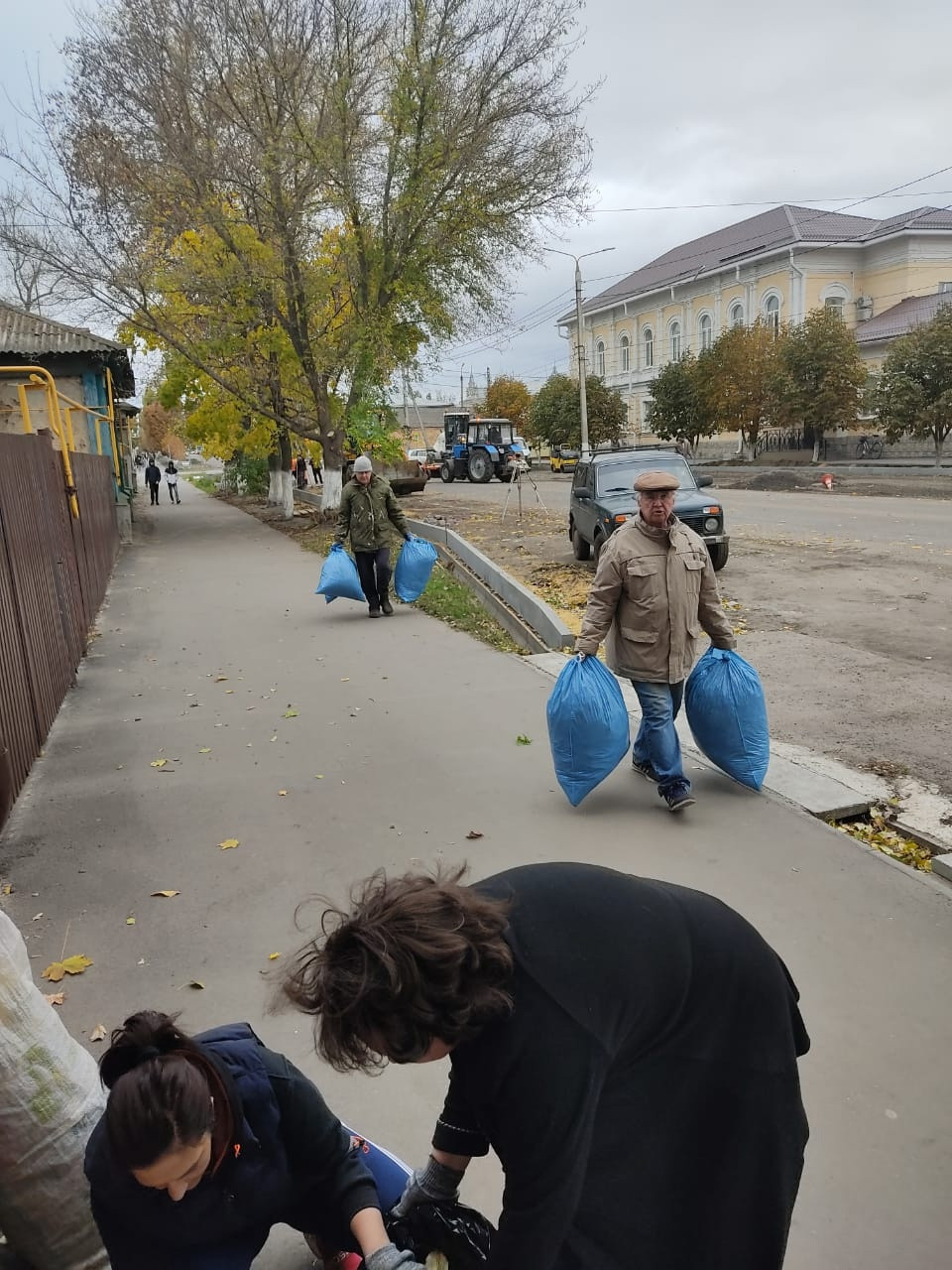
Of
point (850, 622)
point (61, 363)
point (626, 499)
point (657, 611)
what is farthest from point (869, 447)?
point (657, 611)

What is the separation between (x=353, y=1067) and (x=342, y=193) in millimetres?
19194

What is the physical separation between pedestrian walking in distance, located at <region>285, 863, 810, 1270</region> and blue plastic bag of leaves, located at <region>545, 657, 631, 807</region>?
292 cm

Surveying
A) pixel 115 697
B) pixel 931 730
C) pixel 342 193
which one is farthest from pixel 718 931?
pixel 342 193

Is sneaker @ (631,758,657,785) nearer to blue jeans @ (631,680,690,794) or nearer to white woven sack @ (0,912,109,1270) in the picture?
blue jeans @ (631,680,690,794)

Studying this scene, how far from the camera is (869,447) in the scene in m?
37.4

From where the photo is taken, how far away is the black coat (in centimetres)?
141

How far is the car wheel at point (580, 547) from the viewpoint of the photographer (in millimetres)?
14156

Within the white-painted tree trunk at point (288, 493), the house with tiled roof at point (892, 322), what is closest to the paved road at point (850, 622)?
the white-painted tree trunk at point (288, 493)

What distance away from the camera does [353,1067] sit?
4.77 feet

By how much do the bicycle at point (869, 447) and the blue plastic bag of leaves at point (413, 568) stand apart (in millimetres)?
31399

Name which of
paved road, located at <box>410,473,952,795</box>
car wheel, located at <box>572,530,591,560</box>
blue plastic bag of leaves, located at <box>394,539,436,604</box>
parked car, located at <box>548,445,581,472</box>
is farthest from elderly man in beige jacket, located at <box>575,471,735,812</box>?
parked car, located at <box>548,445,581,472</box>

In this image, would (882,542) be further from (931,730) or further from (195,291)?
(195,291)

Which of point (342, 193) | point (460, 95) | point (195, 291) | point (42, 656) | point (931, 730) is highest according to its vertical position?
point (460, 95)

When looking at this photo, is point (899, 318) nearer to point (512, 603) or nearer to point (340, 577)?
point (512, 603)
